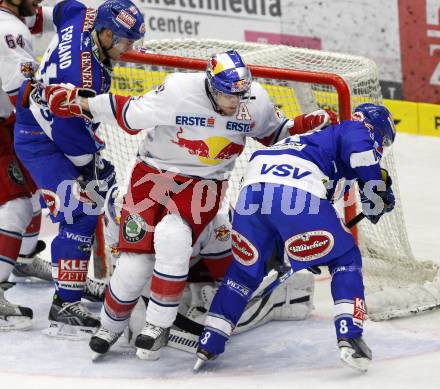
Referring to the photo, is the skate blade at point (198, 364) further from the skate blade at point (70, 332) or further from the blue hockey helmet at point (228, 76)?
the blue hockey helmet at point (228, 76)

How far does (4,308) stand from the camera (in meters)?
5.38

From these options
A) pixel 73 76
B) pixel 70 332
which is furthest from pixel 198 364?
pixel 73 76

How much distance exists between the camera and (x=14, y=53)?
5.36m

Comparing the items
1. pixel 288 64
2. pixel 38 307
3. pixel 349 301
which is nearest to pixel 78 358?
pixel 38 307

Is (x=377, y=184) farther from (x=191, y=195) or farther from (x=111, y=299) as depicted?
(x=111, y=299)

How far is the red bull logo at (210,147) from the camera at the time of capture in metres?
4.95

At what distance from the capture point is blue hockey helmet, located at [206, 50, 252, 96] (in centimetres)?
475

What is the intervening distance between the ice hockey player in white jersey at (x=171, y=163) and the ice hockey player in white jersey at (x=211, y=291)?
103 millimetres

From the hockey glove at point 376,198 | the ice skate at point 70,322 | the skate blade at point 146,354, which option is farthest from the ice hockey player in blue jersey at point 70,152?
the hockey glove at point 376,198

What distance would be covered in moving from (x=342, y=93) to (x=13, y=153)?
1.41 meters

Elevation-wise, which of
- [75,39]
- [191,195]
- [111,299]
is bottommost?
[111,299]

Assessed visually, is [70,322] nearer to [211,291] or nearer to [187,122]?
[211,291]

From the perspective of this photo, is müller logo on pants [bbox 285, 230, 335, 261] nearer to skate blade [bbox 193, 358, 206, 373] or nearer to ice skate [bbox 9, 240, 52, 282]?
skate blade [bbox 193, 358, 206, 373]

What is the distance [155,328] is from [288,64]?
1.65 metres
